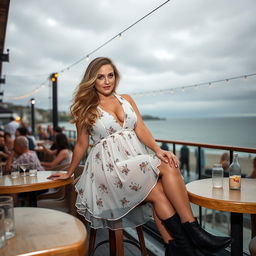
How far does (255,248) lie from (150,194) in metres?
0.60


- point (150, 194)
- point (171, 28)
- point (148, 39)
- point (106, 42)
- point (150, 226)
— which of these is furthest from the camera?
point (171, 28)

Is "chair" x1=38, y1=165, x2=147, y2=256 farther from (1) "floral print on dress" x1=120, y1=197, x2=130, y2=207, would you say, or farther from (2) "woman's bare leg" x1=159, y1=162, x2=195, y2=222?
(2) "woman's bare leg" x1=159, y1=162, x2=195, y2=222

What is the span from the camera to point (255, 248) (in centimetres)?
137

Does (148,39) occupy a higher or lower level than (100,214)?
higher

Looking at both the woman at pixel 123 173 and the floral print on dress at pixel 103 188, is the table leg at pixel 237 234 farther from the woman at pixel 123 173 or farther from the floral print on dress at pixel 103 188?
the floral print on dress at pixel 103 188

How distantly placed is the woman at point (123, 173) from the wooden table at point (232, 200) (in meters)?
0.11

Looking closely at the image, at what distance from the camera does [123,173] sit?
5.89 feet

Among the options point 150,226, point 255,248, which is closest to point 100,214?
point 255,248

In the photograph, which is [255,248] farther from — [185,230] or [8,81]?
[8,81]

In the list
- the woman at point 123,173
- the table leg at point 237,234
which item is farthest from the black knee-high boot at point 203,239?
the table leg at point 237,234

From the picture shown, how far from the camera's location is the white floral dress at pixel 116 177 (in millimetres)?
1764

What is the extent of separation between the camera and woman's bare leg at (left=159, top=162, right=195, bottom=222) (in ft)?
5.12

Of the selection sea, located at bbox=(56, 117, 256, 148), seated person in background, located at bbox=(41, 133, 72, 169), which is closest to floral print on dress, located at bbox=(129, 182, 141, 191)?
seated person in background, located at bbox=(41, 133, 72, 169)

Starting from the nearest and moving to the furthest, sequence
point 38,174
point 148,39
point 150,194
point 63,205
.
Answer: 1. point 150,194
2. point 38,174
3. point 63,205
4. point 148,39
